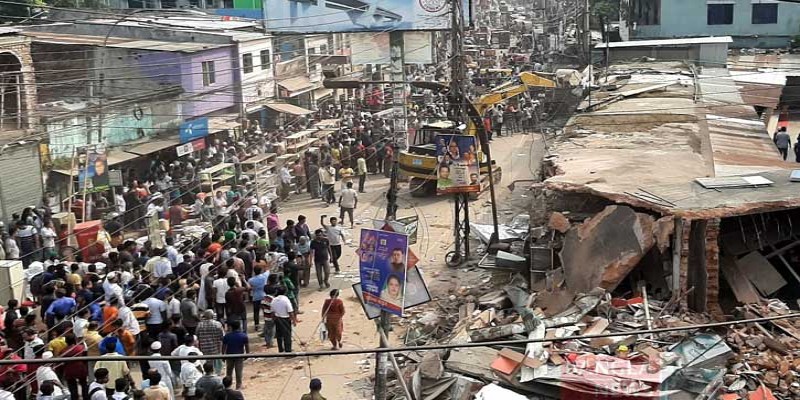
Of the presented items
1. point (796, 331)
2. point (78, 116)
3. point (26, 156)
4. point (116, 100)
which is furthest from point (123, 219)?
point (796, 331)

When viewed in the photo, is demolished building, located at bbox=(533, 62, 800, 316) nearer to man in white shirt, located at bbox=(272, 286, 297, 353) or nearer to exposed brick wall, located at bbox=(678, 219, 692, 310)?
exposed brick wall, located at bbox=(678, 219, 692, 310)

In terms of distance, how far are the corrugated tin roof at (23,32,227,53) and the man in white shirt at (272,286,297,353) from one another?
Result: 604 inches

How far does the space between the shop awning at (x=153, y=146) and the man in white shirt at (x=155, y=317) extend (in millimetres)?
11810

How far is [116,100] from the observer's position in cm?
2534

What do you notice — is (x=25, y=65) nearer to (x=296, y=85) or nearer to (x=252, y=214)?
(x=252, y=214)

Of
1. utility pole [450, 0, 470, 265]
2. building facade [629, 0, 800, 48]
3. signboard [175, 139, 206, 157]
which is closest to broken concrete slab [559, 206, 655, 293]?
utility pole [450, 0, 470, 265]

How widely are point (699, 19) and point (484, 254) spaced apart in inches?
1145

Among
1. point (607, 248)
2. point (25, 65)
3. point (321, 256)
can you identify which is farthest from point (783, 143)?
point (25, 65)

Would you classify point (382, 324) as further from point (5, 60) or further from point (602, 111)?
point (5, 60)

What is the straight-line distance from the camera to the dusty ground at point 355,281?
11695 millimetres

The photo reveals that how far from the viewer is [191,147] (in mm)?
23703

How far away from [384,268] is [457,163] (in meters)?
5.94

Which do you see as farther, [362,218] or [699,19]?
[699,19]

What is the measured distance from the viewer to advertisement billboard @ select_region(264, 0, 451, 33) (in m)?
28.9
